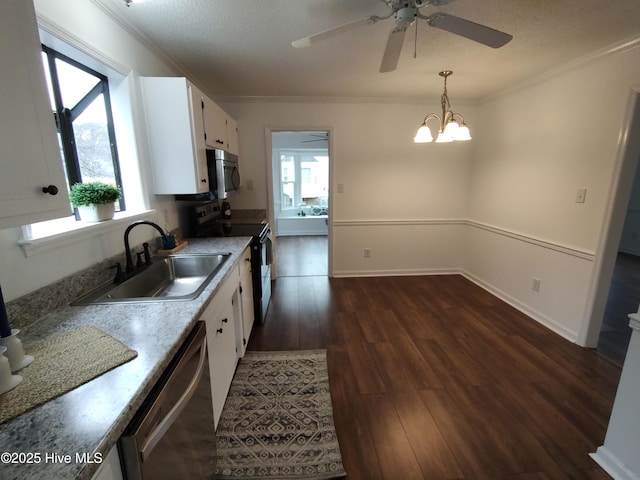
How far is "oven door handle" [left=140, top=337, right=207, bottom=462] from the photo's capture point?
2.41 ft

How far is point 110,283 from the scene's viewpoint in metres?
1.51

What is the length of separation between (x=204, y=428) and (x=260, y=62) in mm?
2639

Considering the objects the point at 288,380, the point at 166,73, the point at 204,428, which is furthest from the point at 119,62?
the point at 288,380

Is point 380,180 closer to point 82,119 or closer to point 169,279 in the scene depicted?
point 169,279

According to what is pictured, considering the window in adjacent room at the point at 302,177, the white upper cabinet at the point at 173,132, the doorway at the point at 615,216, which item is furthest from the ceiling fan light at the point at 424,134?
the window in adjacent room at the point at 302,177

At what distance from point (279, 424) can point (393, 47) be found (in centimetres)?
223

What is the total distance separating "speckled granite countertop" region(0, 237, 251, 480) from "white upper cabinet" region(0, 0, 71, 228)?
46 cm

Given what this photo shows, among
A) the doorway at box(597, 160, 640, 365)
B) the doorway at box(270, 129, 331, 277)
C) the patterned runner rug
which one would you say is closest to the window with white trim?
the patterned runner rug

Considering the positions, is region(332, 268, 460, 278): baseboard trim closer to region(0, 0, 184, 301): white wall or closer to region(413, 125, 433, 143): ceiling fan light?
region(413, 125, 433, 143): ceiling fan light

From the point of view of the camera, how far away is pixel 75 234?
1334 millimetres

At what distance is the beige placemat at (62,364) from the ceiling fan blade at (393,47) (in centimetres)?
178

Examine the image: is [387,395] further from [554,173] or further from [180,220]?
[554,173]

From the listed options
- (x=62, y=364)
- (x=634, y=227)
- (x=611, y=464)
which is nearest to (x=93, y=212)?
(x=62, y=364)

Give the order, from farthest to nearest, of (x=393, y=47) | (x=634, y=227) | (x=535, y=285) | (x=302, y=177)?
(x=302, y=177), (x=634, y=227), (x=535, y=285), (x=393, y=47)
